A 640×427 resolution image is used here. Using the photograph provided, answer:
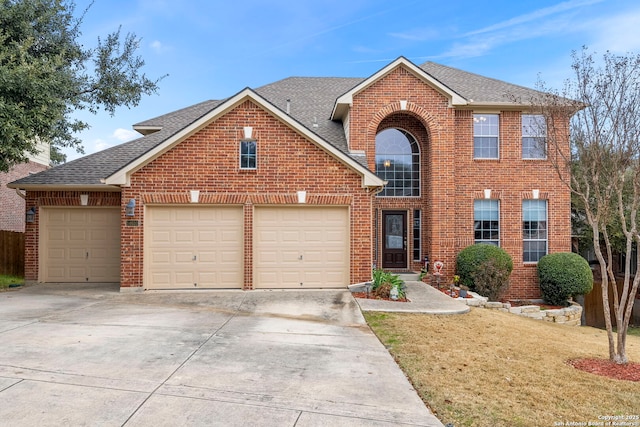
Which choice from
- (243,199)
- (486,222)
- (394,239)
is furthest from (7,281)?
(486,222)

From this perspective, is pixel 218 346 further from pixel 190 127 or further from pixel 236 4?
pixel 236 4

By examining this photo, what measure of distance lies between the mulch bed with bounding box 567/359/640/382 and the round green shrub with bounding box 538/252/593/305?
7.31m

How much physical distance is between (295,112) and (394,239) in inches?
252

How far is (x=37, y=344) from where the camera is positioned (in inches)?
238

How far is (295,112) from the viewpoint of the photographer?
16.4m

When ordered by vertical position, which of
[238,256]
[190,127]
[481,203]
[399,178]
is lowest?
[238,256]

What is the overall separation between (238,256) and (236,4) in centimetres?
1011

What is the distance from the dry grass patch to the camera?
4.27 metres

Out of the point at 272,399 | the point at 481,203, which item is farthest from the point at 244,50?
the point at 272,399

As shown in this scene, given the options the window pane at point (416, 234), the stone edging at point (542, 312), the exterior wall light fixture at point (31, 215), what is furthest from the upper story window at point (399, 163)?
the exterior wall light fixture at point (31, 215)

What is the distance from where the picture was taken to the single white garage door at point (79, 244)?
12727 mm

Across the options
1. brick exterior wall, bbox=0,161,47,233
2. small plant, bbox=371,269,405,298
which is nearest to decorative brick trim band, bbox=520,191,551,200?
small plant, bbox=371,269,405,298

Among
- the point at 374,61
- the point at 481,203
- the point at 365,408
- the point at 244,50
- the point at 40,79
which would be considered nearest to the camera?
the point at 365,408

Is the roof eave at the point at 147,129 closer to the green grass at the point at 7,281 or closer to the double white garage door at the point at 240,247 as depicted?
the double white garage door at the point at 240,247
